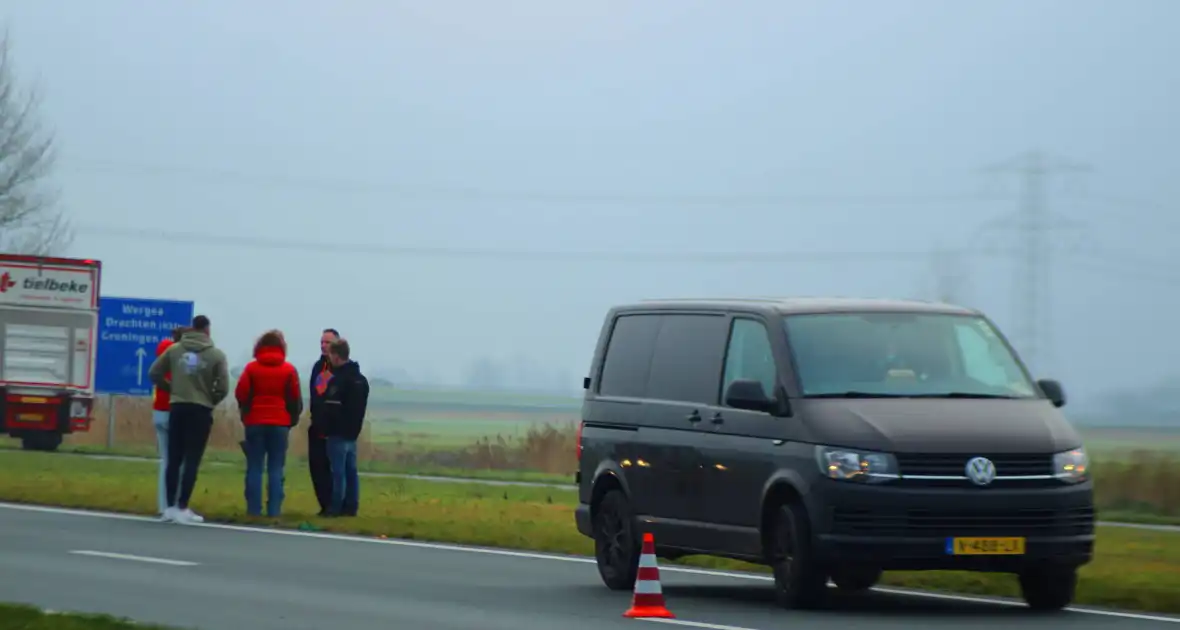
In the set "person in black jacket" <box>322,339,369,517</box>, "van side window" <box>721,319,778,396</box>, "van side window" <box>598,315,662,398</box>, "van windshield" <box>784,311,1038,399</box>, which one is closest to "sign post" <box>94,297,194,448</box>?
"person in black jacket" <box>322,339,369,517</box>

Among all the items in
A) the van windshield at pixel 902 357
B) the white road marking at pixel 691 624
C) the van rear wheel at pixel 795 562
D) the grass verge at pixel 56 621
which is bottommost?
the grass verge at pixel 56 621

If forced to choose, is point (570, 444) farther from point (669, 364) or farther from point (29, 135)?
point (29, 135)

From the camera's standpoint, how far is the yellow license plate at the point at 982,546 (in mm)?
13617

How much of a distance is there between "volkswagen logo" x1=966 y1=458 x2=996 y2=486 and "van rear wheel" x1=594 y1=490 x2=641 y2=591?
9.54 feet

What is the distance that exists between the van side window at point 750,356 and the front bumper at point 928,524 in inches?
51.0

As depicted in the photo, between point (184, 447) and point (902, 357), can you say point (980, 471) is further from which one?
point (184, 447)

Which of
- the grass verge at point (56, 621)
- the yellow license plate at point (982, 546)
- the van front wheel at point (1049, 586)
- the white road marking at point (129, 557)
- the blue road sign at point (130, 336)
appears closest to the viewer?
the grass verge at point (56, 621)

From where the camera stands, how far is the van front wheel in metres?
14.2

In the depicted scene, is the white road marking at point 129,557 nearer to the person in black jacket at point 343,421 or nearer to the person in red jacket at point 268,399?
the person in red jacket at point 268,399

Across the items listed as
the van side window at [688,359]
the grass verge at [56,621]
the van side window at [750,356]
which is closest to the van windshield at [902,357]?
the van side window at [750,356]

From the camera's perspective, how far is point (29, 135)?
6738cm

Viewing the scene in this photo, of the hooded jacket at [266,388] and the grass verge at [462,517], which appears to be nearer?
the grass verge at [462,517]

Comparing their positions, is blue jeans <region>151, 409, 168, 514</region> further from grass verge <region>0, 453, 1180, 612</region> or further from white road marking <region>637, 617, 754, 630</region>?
white road marking <region>637, 617, 754, 630</region>

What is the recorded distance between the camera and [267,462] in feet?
75.6
